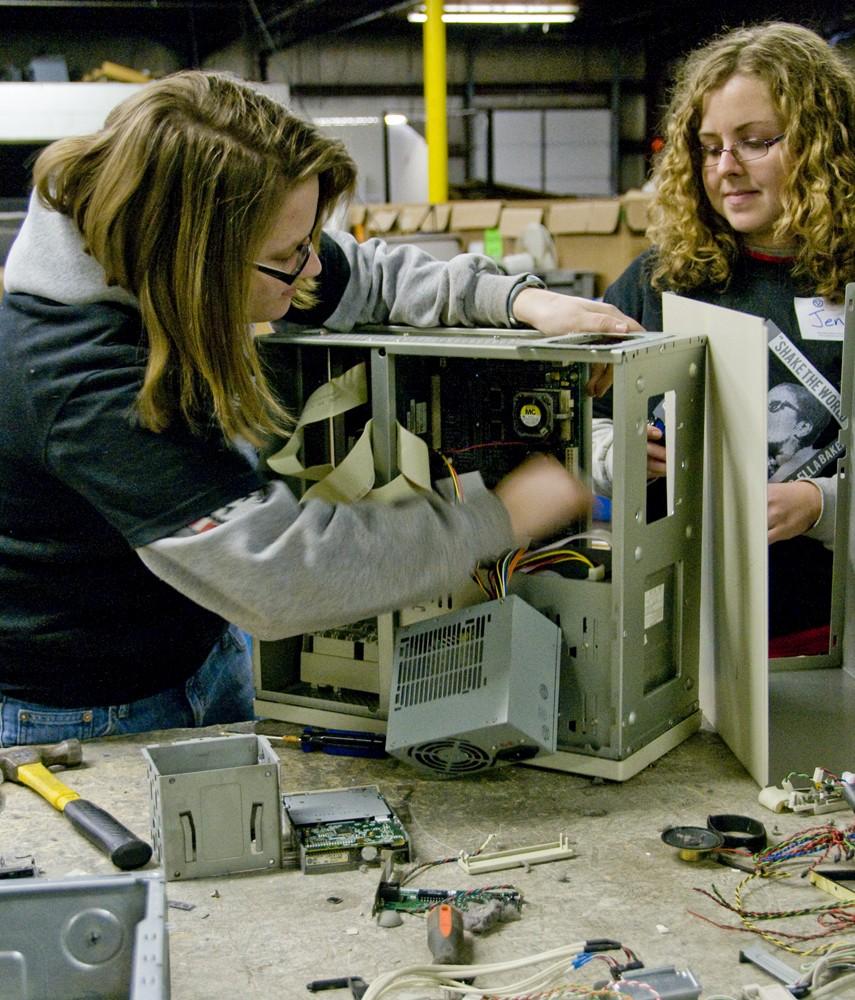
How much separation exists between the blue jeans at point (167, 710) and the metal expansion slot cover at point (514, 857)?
1.71ft

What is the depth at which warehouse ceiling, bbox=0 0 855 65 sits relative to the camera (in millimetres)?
8977

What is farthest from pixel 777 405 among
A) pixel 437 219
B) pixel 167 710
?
pixel 437 219

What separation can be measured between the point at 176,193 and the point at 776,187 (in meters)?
0.97

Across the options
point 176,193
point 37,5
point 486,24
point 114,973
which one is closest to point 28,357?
point 176,193

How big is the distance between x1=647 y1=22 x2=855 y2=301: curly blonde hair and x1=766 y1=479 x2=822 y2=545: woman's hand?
1.14 feet

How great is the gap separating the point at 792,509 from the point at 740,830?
50 cm

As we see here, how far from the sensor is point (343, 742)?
4.58 ft

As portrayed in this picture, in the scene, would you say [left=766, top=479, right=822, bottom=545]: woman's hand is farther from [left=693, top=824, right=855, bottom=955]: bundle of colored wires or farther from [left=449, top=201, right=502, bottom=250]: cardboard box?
[left=449, top=201, right=502, bottom=250]: cardboard box

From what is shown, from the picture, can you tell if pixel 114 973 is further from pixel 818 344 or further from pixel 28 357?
pixel 818 344

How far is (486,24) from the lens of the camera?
1150 cm

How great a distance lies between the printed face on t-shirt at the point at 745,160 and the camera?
66.4 inches

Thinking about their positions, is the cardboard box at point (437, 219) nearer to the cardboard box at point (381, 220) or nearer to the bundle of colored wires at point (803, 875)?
the cardboard box at point (381, 220)

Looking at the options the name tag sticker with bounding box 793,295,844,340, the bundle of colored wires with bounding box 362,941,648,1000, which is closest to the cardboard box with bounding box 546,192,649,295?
the name tag sticker with bounding box 793,295,844,340

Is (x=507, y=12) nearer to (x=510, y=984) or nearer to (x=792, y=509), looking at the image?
(x=792, y=509)
